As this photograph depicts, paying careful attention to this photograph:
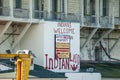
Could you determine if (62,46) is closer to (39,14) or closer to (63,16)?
(63,16)

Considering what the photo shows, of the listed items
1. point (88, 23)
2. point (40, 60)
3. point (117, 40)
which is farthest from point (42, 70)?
point (117, 40)

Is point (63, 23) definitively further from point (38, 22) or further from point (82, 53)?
point (82, 53)

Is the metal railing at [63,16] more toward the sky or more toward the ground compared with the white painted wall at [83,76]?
more toward the sky

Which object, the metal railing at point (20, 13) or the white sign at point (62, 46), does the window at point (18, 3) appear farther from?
the white sign at point (62, 46)

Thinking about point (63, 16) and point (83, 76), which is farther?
point (63, 16)

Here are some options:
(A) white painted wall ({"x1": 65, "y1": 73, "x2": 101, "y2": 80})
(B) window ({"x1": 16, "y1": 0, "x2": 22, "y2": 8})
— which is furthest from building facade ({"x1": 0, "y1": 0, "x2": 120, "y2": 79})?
(A) white painted wall ({"x1": 65, "y1": 73, "x2": 101, "y2": 80})

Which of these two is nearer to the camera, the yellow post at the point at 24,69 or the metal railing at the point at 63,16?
the yellow post at the point at 24,69

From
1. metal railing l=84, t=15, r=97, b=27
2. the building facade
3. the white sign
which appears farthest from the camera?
metal railing l=84, t=15, r=97, b=27

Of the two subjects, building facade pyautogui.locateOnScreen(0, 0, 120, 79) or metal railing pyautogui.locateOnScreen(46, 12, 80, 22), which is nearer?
building facade pyautogui.locateOnScreen(0, 0, 120, 79)

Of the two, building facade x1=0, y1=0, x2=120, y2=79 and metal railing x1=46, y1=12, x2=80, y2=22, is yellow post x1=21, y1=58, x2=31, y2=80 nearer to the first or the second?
building facade x1=0, y1=0, x2=120, y2=79

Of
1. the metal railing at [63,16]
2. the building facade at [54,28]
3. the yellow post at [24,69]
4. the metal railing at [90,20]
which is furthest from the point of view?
the metal railing at [90,20]

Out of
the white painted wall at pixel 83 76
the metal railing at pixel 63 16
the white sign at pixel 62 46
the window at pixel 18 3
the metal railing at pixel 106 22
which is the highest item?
the window at pixel 18 3

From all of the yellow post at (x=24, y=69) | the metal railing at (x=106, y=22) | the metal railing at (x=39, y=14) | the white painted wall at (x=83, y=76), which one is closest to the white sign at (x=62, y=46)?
the metal railing at (x=39, y=14)

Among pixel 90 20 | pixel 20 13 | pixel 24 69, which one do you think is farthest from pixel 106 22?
pixel 24 69
